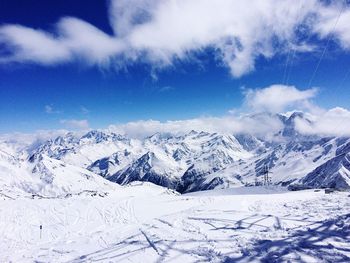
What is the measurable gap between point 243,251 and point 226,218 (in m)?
9.55

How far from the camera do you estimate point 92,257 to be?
18.7m

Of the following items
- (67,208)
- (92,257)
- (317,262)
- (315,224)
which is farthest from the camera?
(67,208)

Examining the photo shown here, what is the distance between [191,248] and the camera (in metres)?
17.5

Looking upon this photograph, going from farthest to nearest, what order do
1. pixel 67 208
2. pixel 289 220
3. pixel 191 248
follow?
pixel 67 208
pixel 289 220
pixel 191 248

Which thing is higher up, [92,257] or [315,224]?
[315,224]

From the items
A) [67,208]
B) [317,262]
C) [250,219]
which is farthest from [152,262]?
[67,208]

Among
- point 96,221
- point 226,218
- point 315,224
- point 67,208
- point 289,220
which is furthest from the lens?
point 67,208

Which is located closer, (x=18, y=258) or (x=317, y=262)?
(x=317, y=262)

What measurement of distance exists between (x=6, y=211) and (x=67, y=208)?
9.31 metres

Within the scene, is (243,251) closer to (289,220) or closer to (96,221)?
(289,220)

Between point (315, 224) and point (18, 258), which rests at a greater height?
point (315, 224)

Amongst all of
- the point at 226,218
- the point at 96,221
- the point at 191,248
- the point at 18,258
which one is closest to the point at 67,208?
the point at 96,221

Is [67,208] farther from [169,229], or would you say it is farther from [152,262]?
[152,262]

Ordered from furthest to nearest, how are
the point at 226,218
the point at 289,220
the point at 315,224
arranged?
the point at 226,218 < the point at 289,220 < the point at 315,224
